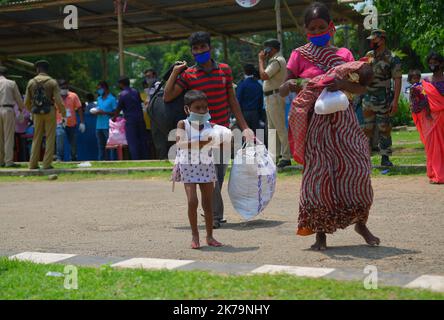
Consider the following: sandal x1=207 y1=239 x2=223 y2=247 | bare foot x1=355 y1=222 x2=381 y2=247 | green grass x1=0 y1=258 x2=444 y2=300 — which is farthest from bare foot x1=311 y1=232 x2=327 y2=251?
green grass x1=0 y1=258 x2=444 y2=300

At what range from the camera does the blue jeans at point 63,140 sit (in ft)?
59.1

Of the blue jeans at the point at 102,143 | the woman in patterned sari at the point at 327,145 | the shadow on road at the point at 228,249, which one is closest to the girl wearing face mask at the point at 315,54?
the woman in patterned sari at the point at 327,145

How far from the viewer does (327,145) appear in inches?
264

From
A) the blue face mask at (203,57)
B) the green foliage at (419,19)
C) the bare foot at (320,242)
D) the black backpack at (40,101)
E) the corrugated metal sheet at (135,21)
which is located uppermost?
the corrugated metal sheet at (135,21)

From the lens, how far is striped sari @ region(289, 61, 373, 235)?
6633 millimetres

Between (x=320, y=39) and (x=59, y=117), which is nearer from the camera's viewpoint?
(x=320, y=39)

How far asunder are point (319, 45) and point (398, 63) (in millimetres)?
5599

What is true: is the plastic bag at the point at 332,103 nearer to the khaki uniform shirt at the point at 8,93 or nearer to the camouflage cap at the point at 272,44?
the camouflage cap at the point at 272,44

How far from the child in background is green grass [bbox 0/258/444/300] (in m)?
1.38

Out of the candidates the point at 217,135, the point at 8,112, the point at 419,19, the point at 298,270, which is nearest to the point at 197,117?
the point at 217,135

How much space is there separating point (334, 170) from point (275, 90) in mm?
7130

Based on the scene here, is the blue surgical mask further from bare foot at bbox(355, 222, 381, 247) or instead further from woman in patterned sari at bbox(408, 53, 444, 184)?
woman in patterned sari at bbox(408, 53, 444, 184)

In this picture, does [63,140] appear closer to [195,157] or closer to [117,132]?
[117,132]

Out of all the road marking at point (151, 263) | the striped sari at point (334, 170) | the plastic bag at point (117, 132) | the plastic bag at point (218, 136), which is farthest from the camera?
the plastic bag at point (117, 132)
